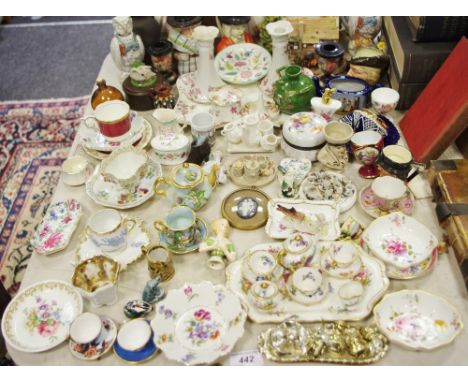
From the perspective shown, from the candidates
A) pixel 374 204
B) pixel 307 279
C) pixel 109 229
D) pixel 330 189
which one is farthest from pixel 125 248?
pixel 374 204

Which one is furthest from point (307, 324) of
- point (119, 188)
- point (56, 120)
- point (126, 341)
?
point (56, 120)

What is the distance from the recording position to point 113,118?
2.06 meters

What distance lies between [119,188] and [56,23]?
287cm

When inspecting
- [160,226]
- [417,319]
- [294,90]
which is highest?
[294,90]

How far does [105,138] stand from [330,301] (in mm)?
1148

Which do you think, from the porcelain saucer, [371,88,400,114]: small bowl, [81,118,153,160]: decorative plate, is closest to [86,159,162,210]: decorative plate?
[81,118,153,160]: decorative plate

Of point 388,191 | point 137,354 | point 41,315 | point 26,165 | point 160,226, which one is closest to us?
point 137,354

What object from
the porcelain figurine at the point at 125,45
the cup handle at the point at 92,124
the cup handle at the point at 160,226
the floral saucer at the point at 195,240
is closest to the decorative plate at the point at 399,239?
the floral saucer at the point at 195,240

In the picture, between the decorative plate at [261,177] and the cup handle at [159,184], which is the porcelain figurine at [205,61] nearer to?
the decorative plate at [261,177]

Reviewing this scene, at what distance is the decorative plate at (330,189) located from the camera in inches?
72.7

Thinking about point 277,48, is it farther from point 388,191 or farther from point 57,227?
point 57,227

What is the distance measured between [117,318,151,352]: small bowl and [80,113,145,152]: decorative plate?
2.71 ft

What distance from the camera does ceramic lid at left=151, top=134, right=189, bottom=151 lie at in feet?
6.56

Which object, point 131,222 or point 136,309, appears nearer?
point 136,309
